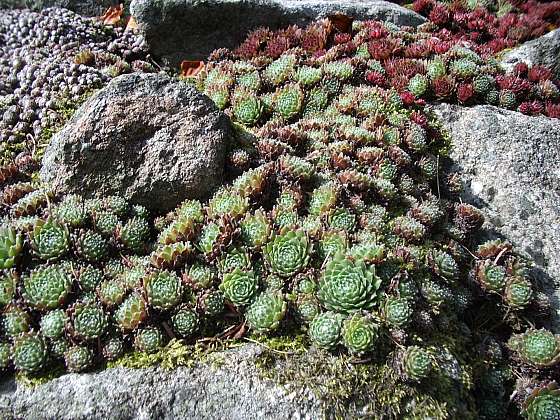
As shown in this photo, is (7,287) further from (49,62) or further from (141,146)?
(49,62)

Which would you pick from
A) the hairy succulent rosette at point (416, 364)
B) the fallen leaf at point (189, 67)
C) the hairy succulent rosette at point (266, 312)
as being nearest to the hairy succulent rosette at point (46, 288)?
the hairy succulent rosette at point (266, 312)

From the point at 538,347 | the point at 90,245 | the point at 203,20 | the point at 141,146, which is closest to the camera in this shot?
the point at 90,245

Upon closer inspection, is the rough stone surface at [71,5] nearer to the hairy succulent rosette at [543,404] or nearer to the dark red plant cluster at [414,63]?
the dark red plant cluster at [414,63]

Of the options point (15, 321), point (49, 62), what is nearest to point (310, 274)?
point (15, 321)

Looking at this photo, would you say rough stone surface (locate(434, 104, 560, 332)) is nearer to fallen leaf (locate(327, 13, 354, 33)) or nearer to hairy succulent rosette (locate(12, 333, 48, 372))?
fallen leaf (locate(327, 13, 354, 33))

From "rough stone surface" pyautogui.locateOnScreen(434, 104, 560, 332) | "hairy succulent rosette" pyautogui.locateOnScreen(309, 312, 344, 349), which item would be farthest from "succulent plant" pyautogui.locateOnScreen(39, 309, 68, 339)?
"rough stone surface" pyautogui.locateOnScreen(434, 104, 560, 332)
